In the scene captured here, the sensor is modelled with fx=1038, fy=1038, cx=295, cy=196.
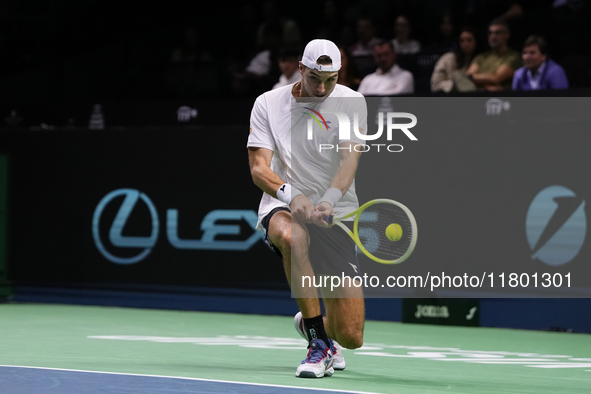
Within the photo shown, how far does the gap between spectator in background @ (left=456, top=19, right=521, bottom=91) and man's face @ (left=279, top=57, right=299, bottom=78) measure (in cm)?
163

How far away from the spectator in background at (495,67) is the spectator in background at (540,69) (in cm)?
48

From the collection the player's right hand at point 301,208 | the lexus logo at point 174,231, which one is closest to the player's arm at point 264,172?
the player's right hand at point 301,208

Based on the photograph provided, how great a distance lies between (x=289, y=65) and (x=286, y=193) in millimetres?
5023

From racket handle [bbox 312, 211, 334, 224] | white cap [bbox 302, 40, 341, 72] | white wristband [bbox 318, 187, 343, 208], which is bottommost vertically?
racket handle [bbox 312, 211, 334, 224]

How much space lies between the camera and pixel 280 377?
5605 millimetres

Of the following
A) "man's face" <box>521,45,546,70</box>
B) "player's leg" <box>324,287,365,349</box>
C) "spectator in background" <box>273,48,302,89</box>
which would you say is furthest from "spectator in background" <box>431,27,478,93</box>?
"player's leg" <box>324,287,365,349</box>

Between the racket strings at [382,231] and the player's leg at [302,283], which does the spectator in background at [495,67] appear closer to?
the racket strings at [382,231]

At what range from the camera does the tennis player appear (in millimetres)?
5551

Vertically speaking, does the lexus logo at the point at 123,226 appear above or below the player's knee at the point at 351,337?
above

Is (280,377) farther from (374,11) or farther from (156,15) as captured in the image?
(156,15)

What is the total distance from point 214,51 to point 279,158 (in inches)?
340

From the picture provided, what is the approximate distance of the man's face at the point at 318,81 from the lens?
5500 mm

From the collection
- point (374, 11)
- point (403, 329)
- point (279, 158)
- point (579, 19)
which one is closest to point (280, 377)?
point (279, 158)

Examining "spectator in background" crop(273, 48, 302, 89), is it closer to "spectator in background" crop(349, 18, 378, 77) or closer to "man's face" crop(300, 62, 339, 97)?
"spectator in background" crop(349, 18, 378, 77)
